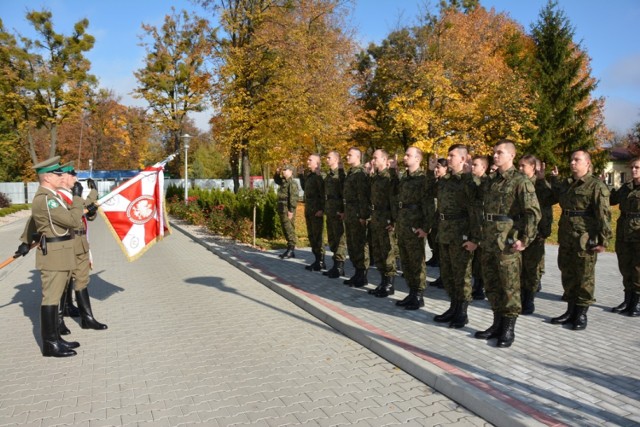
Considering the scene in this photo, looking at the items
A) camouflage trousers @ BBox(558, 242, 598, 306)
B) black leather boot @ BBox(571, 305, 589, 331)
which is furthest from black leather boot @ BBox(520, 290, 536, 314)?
black leather boot @ BBox(571, 305, 589, 331)

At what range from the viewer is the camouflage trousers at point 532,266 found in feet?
21.4

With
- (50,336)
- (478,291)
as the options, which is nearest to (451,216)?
(478,291)

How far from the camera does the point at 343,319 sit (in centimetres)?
609

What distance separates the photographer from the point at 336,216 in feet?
29.5

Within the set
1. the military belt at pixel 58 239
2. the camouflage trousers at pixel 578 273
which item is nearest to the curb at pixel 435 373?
the camouflage trousers at pixel 578 273

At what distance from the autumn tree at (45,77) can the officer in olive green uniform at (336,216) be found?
33.7 meters

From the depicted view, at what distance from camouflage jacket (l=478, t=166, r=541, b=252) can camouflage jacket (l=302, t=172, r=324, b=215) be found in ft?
16.2

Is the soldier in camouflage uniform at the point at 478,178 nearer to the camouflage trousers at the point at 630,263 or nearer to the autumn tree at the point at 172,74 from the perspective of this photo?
the camouflage trousers at the point at 630,263

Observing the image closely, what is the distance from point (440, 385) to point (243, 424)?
5.66 feet

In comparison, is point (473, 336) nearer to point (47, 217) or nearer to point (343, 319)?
point (343, 319)

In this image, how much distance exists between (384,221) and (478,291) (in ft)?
5.86

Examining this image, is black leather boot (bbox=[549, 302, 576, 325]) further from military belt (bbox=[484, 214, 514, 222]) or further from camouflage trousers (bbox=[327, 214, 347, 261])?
camouflage trousers (bbox=[327, 214, 347, 261])

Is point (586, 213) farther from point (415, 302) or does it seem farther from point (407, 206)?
point (415, 302)

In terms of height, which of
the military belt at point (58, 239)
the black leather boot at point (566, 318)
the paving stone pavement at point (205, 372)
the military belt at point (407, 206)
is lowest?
the paving stone pavement at point (205, 372)
